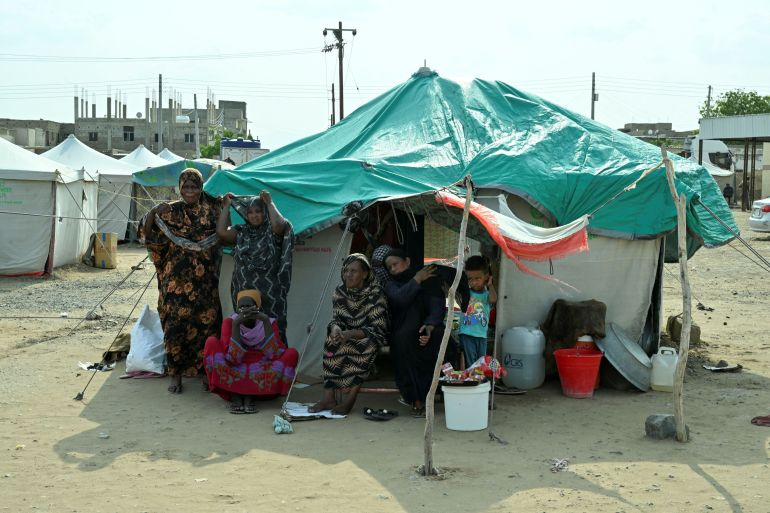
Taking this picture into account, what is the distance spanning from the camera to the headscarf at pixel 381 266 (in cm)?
732

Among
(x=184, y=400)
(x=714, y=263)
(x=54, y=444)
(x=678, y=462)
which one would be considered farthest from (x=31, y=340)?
(x=714, y=263)

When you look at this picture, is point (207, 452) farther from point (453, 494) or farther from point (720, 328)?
point (720, 328)

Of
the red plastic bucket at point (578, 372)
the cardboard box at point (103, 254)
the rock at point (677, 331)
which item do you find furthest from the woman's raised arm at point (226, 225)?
the cardboard box at point (103, 254)

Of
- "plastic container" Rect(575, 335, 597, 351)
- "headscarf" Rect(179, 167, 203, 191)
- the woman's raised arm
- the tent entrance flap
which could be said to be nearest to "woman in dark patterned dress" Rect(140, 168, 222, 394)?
"headscarf" Rect(179, 167, 203, 191)

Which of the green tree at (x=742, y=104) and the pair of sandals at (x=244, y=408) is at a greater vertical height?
the green tree at (x=742, y=104)

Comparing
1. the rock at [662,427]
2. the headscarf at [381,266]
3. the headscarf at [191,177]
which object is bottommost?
the rock at [662,427]

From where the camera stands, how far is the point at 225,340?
698 centimetres

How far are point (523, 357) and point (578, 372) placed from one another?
461mm

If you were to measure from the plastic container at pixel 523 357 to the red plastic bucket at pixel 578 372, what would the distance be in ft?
0.62

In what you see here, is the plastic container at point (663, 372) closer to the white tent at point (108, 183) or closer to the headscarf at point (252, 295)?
the headscarf at point (252, 295)

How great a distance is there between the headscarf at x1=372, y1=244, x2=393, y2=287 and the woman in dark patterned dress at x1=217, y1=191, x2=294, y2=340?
2.27 ft

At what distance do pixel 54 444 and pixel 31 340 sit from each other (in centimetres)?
423

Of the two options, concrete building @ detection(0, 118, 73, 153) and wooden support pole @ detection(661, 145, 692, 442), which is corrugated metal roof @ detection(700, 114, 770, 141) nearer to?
wooden support pole @ detection(661, 145, 692, 442)

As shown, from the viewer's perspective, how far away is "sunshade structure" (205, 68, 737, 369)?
7.88 m
